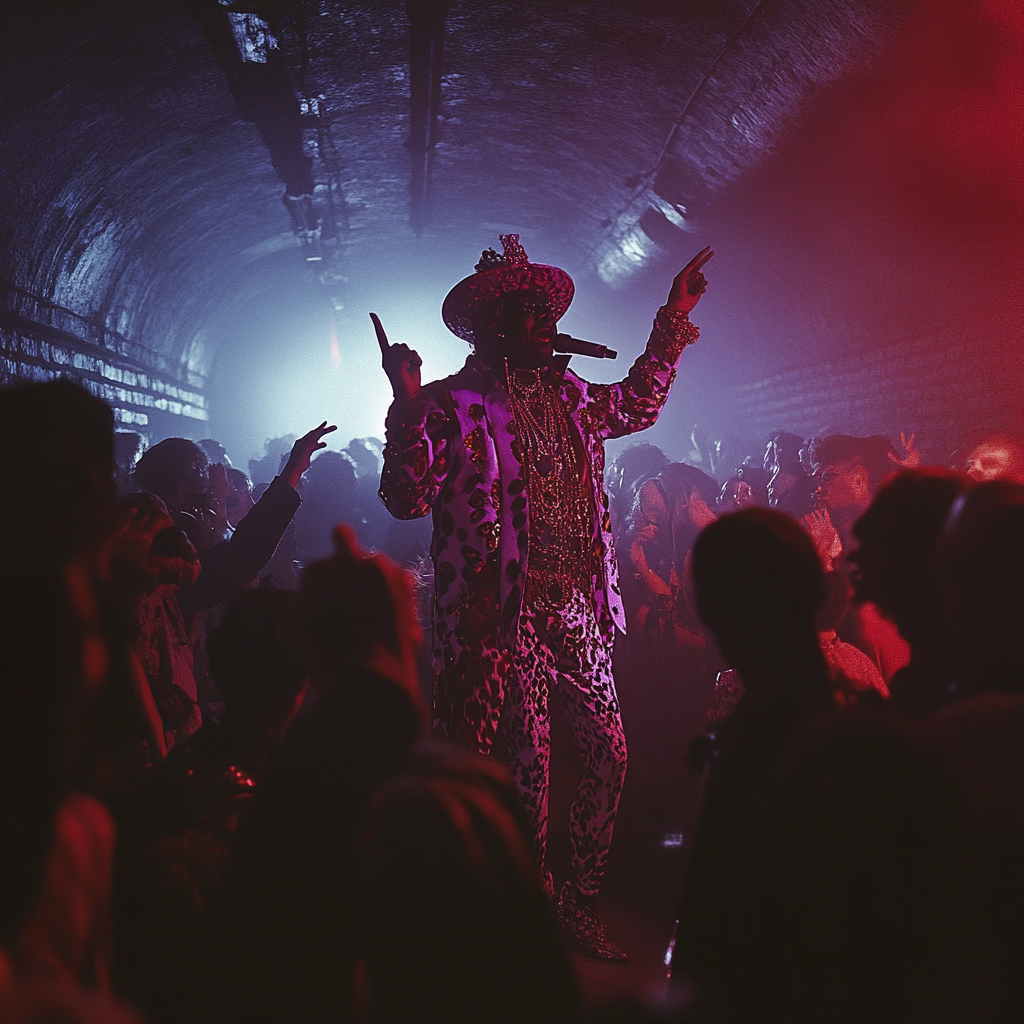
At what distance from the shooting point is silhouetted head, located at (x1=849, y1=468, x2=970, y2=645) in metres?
1.53

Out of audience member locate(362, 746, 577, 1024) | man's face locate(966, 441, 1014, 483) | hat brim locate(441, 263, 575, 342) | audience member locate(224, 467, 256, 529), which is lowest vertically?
audience member locate(362, 746, 577, 1024)

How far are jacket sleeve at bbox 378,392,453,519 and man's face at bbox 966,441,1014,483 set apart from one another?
4.52 meters

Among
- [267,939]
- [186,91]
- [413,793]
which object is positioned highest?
[186,91]

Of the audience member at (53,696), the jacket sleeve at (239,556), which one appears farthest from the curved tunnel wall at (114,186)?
the audience member at (53,696)

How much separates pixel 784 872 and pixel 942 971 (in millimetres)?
188

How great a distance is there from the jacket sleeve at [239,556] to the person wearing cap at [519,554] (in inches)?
38.6

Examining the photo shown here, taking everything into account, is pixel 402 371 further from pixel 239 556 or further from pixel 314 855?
pixel 314 855

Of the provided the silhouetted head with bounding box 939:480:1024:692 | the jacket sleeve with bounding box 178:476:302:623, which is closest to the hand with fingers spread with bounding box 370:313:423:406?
the jacket sleeve with bounding box 178:476:302:623

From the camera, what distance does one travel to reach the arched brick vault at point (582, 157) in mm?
4797

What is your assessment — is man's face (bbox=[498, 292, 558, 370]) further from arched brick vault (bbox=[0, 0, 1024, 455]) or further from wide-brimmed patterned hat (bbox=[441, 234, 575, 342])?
arched brick vault (bbox=[0, 0, 1024, 455])

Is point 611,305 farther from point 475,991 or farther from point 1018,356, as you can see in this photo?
point 475,991

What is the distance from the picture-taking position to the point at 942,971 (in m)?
0.86

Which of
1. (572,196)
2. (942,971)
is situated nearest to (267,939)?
(942,971)

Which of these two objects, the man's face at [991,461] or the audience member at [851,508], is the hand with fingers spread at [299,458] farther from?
the man's face at [991,461]
